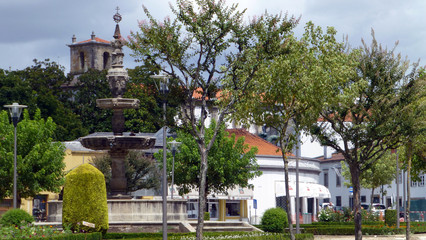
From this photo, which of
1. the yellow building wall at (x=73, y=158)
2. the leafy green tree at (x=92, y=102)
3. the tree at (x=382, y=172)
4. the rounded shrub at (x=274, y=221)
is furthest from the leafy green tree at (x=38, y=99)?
the rounded shrub at (x=274, y=221)

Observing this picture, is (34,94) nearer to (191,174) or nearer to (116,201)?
(191,174)

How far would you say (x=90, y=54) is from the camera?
430 ft

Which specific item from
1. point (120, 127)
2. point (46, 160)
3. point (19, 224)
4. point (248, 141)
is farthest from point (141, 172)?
point (19, 224)

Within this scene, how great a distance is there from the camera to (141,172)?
186ft

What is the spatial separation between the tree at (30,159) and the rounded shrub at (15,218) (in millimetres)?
20596

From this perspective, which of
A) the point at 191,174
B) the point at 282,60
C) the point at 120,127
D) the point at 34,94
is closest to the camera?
the point at 282,60

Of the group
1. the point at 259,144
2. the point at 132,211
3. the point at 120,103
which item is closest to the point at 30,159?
the point at 120,103

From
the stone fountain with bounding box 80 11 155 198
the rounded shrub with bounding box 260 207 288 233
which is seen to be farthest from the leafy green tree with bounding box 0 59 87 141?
the stone fountain with bounding box 80 11 155 198

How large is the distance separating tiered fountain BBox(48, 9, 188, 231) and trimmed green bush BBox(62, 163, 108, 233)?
14.5 feet

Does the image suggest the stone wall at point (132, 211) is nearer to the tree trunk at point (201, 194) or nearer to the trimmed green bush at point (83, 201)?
the trimmed green bush at point (83, 201)

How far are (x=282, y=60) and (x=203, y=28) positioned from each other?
4.07 metres

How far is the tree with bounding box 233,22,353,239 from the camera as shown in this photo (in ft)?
93.2

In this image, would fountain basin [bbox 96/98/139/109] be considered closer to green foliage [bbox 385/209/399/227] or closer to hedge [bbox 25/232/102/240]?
hedge [bbox 25/232/102/240]

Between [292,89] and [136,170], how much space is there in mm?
29005
